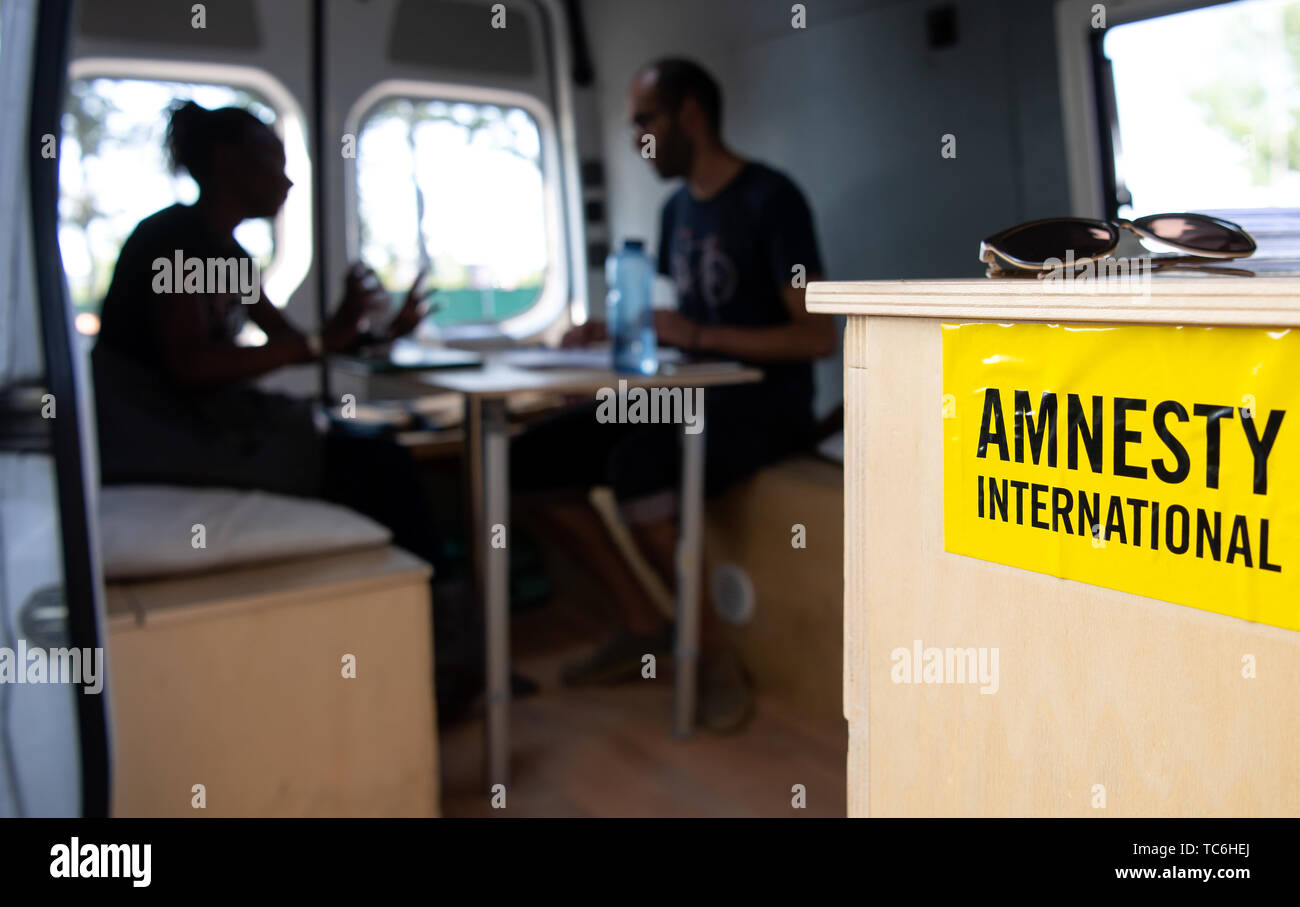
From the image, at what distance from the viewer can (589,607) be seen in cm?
314

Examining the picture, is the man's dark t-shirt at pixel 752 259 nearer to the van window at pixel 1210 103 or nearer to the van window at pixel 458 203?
the van window at pixel 1210 103

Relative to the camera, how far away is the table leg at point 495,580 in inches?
74.5

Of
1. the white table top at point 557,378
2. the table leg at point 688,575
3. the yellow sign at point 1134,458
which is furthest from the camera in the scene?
the table leg at point 688,575

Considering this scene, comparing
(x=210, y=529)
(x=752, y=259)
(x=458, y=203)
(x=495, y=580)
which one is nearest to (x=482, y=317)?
(x=458, y=203)

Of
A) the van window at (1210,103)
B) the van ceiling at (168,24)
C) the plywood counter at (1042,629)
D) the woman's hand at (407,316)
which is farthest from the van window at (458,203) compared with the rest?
the plywood counter at (1042,629)

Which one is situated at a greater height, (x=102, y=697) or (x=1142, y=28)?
(x=1142, y=28)

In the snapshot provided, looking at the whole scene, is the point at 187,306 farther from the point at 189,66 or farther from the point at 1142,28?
the point at 1142,28

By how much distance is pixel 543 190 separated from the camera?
3654mm

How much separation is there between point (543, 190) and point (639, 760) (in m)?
2.14

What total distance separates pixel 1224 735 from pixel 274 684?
4.54 ft

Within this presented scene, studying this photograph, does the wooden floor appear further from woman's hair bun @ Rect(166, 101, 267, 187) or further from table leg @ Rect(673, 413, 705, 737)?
woman's hair bun @ Rect(166, 101, 267, 187)

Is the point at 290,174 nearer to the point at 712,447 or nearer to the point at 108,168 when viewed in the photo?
the point at 108,168

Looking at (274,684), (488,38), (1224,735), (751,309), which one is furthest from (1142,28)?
(488,38)

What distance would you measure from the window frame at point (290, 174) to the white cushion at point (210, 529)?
122cm
